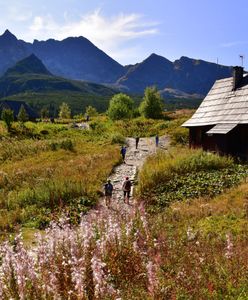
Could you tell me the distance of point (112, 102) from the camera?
82.6 m

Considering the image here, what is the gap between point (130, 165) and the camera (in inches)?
1268

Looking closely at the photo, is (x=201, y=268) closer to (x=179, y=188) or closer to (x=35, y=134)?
(x=179, y=188)

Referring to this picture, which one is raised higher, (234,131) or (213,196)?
(234,131)

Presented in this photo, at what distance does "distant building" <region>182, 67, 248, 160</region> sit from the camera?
29.7 metres

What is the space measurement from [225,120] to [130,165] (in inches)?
324

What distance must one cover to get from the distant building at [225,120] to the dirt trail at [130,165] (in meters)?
5.47

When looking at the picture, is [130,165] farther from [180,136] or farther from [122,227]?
[122,227]

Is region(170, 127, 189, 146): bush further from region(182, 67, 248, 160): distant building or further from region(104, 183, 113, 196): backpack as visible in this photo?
region(104, 183, 113, 196): backpack

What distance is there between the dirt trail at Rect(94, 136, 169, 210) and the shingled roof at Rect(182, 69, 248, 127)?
19.0 feet

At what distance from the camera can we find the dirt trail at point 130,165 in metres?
22.3

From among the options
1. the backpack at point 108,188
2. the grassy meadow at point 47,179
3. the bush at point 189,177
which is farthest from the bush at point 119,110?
the backpack at point 108,188

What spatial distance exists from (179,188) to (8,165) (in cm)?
1655

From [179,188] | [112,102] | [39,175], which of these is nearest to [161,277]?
[179,188]

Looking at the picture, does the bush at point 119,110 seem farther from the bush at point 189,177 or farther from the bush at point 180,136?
the bush at point 189,177
